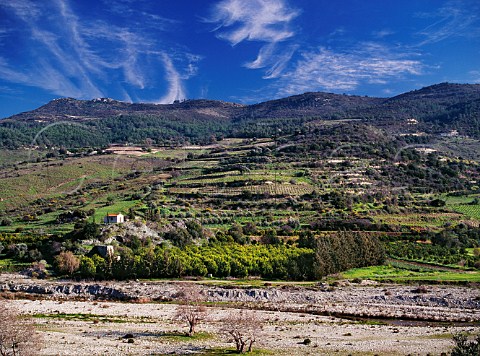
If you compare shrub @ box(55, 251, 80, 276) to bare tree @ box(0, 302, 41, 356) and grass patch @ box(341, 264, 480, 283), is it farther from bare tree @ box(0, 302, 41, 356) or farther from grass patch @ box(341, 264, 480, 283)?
bare tree @ box(0, 302, 41, 356)

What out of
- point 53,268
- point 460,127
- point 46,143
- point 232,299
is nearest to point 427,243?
point 232,299

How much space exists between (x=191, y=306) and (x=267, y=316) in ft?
27.3

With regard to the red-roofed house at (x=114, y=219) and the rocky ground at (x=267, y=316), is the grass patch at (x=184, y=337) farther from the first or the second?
the red-roofed house at (x=114, y=219)

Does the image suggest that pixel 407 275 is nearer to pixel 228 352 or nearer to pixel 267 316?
pixel 267 316

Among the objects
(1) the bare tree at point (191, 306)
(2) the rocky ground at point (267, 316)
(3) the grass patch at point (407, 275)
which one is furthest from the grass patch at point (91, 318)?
(3) the grass patch at point (407, 275)

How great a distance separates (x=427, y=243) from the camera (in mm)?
77625

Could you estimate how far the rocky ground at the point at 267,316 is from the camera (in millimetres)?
33750

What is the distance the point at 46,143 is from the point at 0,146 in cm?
1709

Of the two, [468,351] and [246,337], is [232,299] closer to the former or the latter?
[246,337]

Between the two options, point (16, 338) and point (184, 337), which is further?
point (184, 337)

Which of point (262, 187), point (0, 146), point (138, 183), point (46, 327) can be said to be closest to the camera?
point (46, 327)

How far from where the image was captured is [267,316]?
44.8 metres

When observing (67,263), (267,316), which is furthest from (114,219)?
(267,316)

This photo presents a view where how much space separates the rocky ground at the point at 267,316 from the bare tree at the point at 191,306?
2.59 feet
